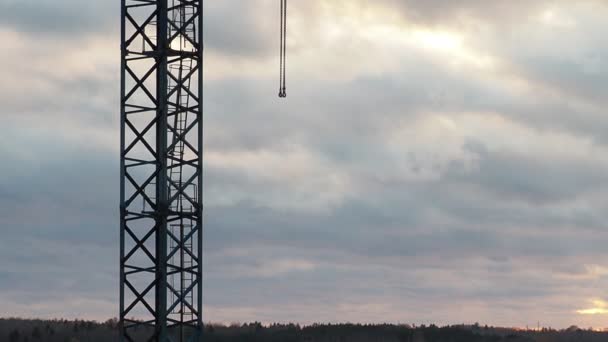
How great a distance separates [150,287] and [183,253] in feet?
5.94

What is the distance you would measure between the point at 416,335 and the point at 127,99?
48.8m

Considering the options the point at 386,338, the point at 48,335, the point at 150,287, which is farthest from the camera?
the point at 386,338

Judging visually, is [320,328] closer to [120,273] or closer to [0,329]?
[0,329]

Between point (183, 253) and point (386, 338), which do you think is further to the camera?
point (386, 338)

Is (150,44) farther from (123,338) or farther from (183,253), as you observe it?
(123,338)

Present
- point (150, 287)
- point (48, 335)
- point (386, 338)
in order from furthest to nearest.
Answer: point (386, 338), point (48, 335), point (150, 287)

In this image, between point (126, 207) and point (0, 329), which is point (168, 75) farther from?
point (0, 329)

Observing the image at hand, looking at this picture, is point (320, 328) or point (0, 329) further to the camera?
point (320, 328)

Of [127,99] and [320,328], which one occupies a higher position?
[127,99]

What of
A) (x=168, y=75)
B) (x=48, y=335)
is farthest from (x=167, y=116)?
(x=48, y=335)

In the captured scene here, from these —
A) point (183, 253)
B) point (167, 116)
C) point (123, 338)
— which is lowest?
point (123, 338)

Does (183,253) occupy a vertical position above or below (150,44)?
below

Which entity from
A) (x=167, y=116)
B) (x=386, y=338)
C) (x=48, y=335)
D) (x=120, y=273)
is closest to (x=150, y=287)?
(x=120, y=273)

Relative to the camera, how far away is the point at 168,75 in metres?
49.5
